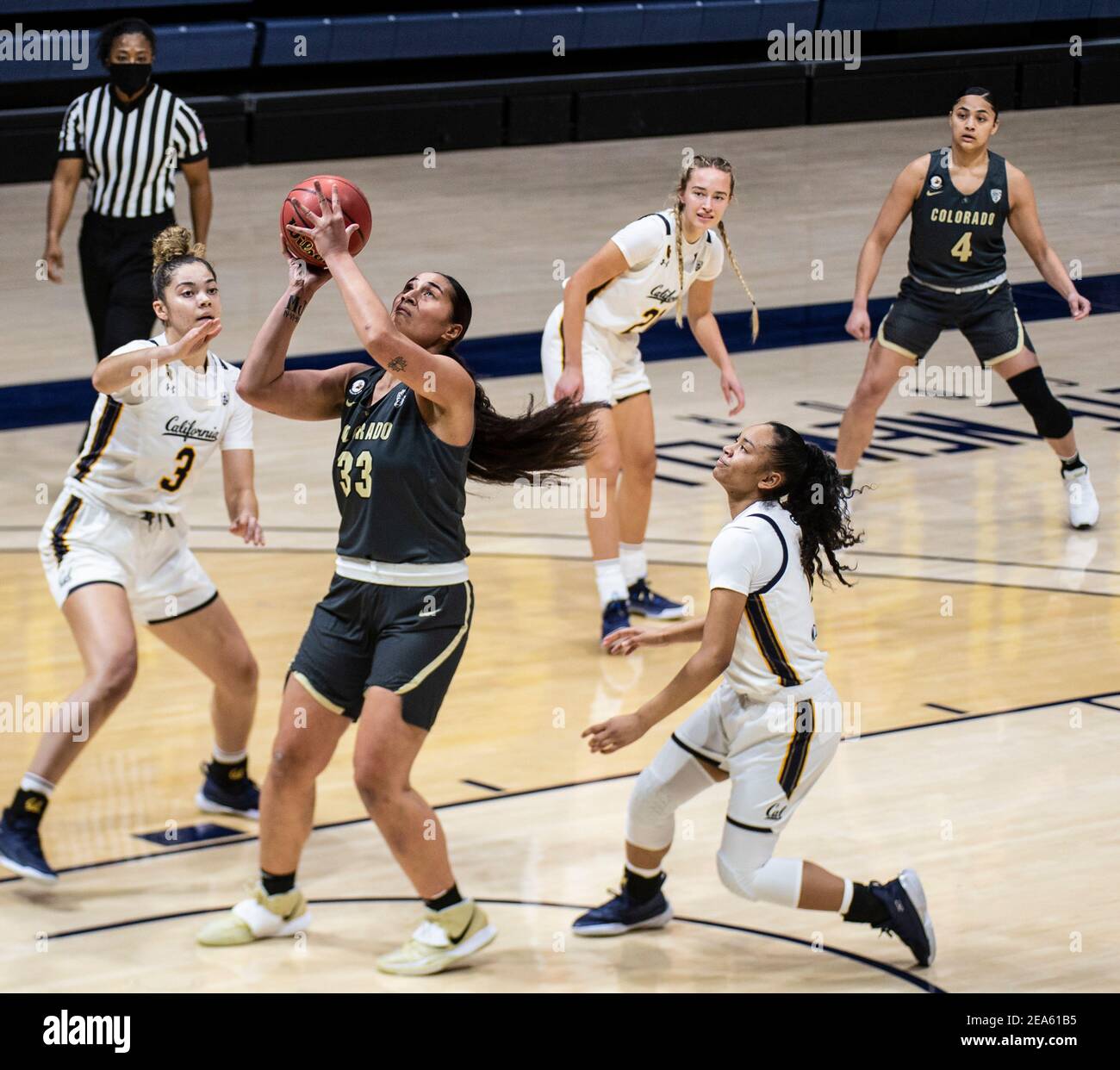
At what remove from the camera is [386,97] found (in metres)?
17.7

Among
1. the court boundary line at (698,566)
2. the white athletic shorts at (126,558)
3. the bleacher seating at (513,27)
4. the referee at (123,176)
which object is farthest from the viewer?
the bleacher seating at (513,27)

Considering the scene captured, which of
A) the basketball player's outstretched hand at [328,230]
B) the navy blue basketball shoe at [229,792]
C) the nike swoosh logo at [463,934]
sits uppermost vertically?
the basketball player's outstretched hand at [328,230]

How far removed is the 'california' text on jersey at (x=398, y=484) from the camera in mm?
4379

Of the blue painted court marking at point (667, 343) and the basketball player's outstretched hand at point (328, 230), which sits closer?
the basketball player's outstretched hand at point (328, 230)

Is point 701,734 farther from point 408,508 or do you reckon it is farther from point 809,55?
point 809,55

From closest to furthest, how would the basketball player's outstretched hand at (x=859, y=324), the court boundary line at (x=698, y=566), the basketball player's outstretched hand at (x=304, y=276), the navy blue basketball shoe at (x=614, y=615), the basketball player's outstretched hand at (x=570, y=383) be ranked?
the basketball player's outstretched hand at (x=304, y=276)
the basketball player's outstretched hand at (x=570, y=383)
the navy blue basketball shoe at (x=614, y=615)
the court boundary line at (x=698, y=566)
the basketball player's outstretched hand at (x=859, y=324)

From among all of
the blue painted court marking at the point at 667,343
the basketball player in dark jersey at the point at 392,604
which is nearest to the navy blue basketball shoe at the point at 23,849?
the basketball player in dark jersey at the point at 392,604

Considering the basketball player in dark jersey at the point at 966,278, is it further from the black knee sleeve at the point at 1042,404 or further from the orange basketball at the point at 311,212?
the orange basketball at the point at 311,212

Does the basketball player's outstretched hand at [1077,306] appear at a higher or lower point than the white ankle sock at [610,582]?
higher

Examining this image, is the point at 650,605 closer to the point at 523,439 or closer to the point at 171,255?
the point at 171,255

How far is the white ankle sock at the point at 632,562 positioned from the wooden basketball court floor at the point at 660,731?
0.66 feet

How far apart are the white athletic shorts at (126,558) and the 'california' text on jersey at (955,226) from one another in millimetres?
3626

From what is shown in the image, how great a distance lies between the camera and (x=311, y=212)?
420 cm

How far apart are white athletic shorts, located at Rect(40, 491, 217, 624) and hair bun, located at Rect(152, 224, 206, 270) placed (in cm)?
61
